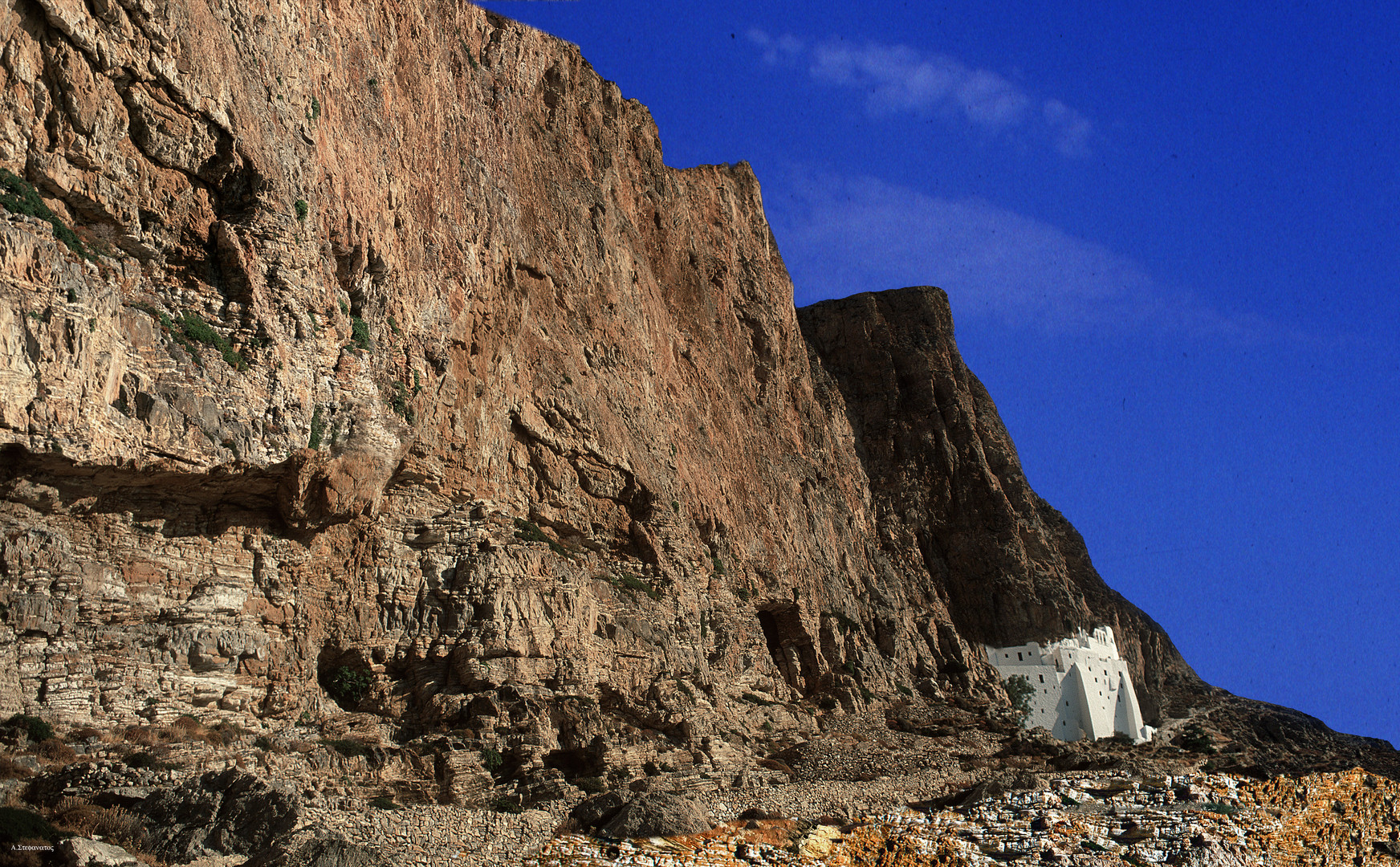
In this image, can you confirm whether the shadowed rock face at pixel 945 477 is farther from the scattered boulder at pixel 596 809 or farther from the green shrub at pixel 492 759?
the scattered boulder at pixel 596 809

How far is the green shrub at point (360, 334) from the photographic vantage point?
1928 cm

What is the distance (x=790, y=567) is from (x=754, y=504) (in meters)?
2.44

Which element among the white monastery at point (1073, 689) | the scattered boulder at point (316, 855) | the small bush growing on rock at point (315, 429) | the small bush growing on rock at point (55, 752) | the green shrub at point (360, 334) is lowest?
the scattered boulder at point (316, 855)

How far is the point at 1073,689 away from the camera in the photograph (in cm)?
4775

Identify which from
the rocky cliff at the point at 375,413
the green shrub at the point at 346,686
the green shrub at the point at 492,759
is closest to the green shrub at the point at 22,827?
the rocky cliff at the point at 375,413

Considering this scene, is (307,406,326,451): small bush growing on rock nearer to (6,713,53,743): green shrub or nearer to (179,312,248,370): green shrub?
(179,312,248,370): green shrub

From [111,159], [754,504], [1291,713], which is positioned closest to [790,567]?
A: [754,504]

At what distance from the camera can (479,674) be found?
1964 cm

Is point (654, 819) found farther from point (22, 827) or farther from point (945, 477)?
point (945, 477)

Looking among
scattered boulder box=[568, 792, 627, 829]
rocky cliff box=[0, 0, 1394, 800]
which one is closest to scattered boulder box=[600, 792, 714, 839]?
scattered boulder box=[568, 792, 627, 829]

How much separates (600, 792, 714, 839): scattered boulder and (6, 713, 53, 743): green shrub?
759cm

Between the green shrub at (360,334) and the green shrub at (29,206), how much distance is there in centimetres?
487

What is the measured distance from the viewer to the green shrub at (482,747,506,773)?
731 inches

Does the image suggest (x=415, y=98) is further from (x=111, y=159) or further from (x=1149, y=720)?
(x=1149, y=720)
